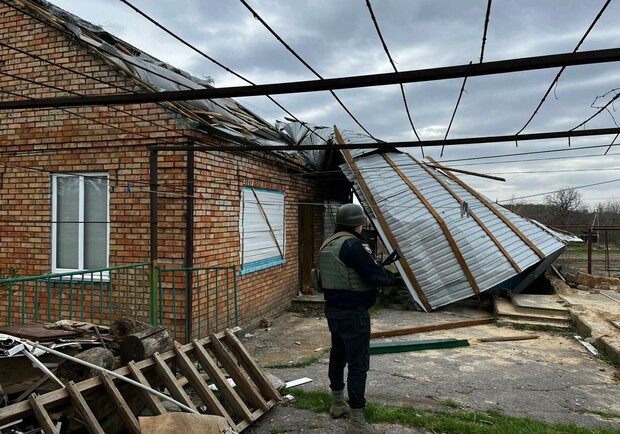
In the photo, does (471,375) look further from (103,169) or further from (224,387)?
(103,169)

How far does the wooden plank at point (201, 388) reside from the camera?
3553 mm

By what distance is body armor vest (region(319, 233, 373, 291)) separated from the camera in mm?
3590

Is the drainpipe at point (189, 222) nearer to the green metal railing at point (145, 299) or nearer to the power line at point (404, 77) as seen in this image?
the green metal railing at point (145, 299)

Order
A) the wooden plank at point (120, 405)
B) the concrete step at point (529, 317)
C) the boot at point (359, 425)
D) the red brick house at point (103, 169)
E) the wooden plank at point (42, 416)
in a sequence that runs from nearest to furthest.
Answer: the wooden plank at point (42, 416) → the wooden plank at point (120, 405) → the boot at point (359, 425) → the red brick house at point (103, 169) → the concrete step at point (529, 317)

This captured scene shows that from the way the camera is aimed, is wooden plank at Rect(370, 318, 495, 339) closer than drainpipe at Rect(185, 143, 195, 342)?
No

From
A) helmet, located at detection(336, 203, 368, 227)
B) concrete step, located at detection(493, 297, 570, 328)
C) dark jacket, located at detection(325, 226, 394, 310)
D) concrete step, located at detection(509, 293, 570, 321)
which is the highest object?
helmet, located at detection(336, 203, 368, 227)

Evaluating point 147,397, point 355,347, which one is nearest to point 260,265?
point 355,347

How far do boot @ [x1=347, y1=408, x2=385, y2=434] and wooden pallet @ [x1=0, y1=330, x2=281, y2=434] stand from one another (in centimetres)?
83

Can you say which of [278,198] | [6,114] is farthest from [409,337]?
[6,114]

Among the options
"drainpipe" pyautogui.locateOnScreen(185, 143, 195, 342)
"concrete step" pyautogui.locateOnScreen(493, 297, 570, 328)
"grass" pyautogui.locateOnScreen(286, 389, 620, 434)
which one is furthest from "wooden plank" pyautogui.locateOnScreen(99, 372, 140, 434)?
"concrete step" pyautogui.locateOnScreen(493, 297, 570, 328)

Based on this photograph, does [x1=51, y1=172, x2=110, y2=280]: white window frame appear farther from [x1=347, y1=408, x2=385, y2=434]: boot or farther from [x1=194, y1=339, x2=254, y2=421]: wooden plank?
[x1=347, y1=408, x2=385, y2=434]: boot

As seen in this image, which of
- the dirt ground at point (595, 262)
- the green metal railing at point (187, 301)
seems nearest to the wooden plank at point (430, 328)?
the green metal railing at point (187, 301)

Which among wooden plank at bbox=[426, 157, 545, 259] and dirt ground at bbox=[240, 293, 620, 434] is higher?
wooden plank at bbox=[426, 157, 545, 259]

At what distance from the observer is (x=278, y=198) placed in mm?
8633
